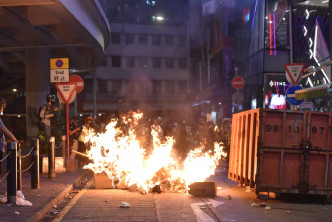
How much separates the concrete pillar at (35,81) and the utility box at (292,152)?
1564 cm

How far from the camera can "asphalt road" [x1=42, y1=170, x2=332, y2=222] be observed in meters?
6.19

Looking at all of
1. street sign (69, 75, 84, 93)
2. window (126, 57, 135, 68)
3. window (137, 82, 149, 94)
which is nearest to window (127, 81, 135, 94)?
window (137, 82, 149, 94)

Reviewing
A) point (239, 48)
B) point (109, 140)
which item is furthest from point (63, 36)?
point (239, 48)

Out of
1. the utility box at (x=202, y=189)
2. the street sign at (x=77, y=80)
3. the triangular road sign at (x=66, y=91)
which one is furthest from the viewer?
the street sign at (x=77, y=80)

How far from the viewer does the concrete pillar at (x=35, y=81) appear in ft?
67.9

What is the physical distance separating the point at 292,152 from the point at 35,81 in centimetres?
1630

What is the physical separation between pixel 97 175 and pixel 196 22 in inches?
1742

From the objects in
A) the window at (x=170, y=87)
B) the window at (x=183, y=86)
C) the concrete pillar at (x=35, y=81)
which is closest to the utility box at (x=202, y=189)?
the concrete pillar at (x=35, y=81)

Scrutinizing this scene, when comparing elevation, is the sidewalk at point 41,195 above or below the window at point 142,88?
below

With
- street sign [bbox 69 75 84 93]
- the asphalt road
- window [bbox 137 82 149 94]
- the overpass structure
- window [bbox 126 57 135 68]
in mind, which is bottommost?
the asphalt road

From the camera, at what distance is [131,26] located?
196 feet

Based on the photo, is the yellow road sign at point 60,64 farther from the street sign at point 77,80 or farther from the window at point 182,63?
the window at point 182,63

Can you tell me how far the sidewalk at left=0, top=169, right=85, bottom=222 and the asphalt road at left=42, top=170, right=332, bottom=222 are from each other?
0.17m

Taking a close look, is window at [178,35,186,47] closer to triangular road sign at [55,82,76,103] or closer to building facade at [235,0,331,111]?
building facade at [235,0,331,111]
